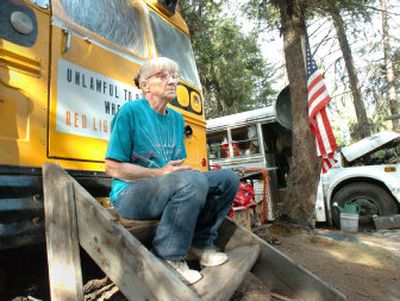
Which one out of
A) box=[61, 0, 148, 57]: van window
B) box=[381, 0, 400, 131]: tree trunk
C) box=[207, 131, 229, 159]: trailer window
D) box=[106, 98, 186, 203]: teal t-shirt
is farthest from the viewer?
box=[381, 0, 400, 131]: tree trunk

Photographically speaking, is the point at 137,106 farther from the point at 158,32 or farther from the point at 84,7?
the point at 158,32

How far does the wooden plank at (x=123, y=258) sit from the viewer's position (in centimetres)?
125

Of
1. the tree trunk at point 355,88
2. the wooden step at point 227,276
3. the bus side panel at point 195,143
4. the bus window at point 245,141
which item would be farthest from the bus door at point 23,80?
the tree trunk at point 355,88

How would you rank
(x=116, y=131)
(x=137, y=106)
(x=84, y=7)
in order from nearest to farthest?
(x=116, y=131)
(x=137, y=106)
(x=84, y=7)

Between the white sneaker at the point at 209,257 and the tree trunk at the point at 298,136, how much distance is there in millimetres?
3924

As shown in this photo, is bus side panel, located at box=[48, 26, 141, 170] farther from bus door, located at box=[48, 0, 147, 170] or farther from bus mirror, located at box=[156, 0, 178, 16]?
bus mirror, located at box=[156, 0, 178, 16]

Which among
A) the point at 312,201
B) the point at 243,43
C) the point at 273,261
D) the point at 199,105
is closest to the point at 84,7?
the point at 199,105

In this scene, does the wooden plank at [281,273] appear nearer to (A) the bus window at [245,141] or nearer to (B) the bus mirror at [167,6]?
(B) the bus mirror at [167,6]

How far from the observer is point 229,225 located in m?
2.16

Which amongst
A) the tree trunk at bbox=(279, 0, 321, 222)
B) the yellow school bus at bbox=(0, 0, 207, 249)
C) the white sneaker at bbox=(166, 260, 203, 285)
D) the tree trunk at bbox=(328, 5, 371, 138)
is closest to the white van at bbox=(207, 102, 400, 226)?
the tree trunk at bbox=(279, 0, 321, 222)

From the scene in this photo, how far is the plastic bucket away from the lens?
6.78 m

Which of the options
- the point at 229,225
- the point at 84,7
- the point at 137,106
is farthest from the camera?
the point at 84,7

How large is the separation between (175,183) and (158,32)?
91.3 inches

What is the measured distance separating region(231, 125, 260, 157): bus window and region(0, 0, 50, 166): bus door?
630 cm
